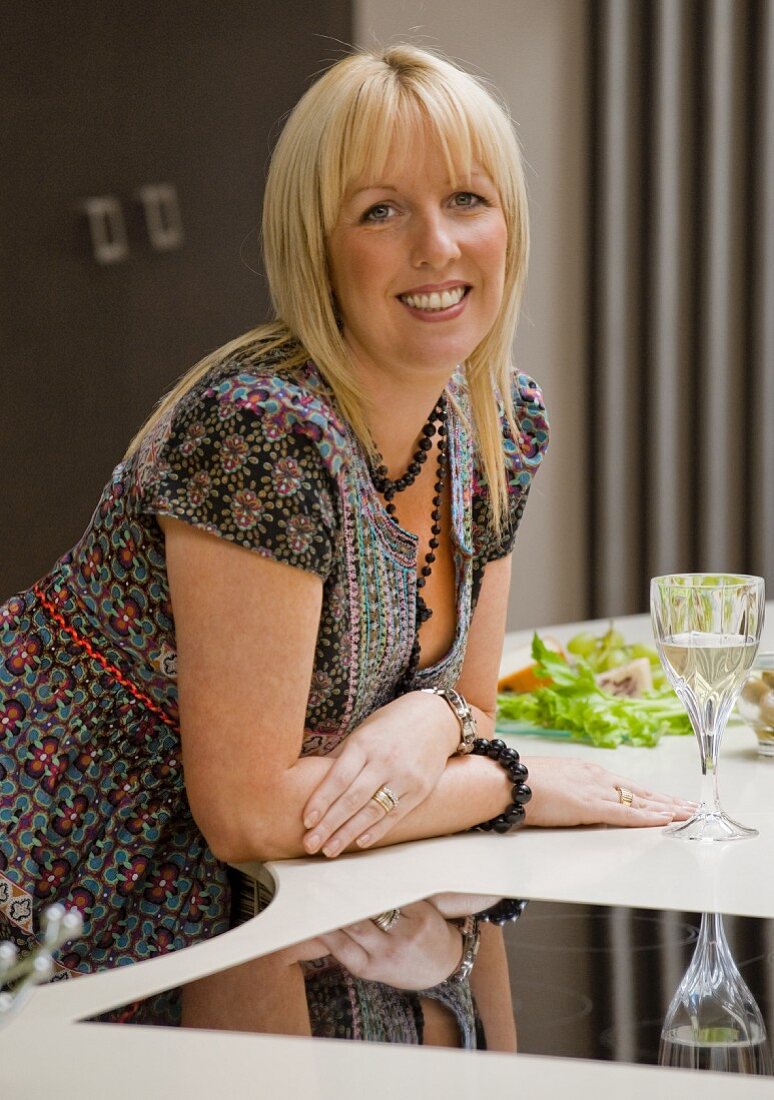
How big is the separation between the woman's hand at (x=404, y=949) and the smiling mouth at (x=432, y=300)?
0.57 metres

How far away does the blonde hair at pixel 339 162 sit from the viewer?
1316mm

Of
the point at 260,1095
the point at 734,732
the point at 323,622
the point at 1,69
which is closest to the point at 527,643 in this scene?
the point at 734,732

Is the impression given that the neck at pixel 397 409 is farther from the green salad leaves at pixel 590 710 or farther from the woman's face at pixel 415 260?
the green salad leaves at pixel 590 710

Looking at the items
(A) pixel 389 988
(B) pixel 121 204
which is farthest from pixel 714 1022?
(B) pixel 121 204

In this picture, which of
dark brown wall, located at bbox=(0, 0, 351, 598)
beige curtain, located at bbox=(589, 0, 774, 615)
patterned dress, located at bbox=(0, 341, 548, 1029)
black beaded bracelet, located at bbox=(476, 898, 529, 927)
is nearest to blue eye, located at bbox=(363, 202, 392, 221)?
patterned dress, located at bbox=(0, 341, 548, 1029)

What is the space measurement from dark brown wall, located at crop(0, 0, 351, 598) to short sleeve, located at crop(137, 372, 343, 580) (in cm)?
226

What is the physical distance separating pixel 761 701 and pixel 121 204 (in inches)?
97.1

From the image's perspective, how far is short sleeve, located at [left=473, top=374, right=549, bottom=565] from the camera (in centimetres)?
155

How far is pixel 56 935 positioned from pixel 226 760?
0.72 meters

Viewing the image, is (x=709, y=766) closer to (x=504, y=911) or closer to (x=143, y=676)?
(x=504, y=911)

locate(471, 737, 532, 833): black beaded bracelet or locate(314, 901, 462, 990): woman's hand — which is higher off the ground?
locate(314, 901, 462, 990): woman's hand

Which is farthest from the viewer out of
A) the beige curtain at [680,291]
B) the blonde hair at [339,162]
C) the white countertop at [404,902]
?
the beige curtain at [680,291]

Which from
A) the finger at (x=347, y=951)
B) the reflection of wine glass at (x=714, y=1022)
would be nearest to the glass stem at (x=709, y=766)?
the reflection of wine glass at (x=714, y=1022)

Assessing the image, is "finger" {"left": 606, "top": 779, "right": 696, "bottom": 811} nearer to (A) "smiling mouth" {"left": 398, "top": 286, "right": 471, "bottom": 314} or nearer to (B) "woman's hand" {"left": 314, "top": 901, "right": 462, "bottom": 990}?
(B) "woman's hand" {"left": 314, "top": 901, "right": 462, "bottom": 990}
